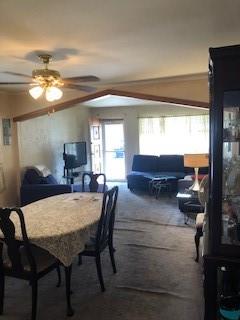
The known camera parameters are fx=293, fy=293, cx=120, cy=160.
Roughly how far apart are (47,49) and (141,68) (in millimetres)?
1318

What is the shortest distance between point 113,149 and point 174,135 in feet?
6.23

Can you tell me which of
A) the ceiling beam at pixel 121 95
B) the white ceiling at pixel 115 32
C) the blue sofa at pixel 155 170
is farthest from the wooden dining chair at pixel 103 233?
the blue sofa at pixel 155 170

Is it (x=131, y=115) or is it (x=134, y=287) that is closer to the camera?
(x=134, y=287)

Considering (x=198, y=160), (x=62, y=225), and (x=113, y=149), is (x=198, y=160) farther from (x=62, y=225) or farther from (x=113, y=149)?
(x=113, y=149)

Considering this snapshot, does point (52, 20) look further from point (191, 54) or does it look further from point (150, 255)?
point (150, 255)

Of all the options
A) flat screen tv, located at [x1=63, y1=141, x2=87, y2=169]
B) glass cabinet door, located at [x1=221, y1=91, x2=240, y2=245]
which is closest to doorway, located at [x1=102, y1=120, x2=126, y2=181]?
flat screen tv, located at [x1=63, y1=141, x2=87, y2=169]

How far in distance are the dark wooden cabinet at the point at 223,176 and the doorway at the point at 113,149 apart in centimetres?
704

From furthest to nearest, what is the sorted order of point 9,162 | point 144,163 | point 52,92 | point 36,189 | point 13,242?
point 144,163 → point 9,162 → point 36,189 → point 52,92 → point 13,242

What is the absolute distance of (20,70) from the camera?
3.73m

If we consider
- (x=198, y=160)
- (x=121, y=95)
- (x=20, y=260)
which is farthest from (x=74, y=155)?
(x=20, y=260)

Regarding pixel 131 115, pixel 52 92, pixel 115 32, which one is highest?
pixel 115 32

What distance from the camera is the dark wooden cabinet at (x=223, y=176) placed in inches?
62.5

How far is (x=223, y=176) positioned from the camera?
167cm

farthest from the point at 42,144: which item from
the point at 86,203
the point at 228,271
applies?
the point at 228,271
